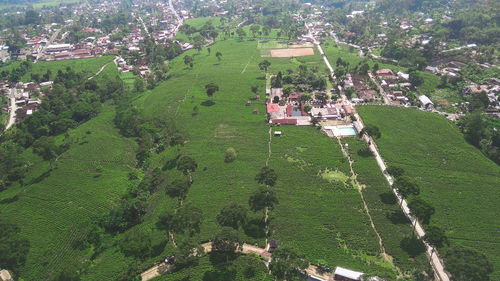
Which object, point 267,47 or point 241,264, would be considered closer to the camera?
point 241,264

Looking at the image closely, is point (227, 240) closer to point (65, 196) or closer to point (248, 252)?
point (248, 252)

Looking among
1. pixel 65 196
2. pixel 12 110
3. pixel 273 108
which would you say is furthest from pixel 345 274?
pixel 12 110

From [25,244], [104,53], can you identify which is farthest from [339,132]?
[104,53]

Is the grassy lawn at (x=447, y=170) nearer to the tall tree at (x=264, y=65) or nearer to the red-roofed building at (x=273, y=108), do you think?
the red-roofed building at (x=273, y=108)

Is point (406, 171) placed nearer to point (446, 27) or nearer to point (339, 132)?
point (339, 132)

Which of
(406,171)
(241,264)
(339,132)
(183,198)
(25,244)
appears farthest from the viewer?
(339,132)

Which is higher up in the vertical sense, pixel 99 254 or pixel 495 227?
pixel 495 227

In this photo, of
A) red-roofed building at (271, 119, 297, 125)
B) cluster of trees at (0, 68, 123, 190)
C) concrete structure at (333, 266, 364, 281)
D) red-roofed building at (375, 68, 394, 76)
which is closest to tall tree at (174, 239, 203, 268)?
concrete structure at (333, 266, 364, 281)

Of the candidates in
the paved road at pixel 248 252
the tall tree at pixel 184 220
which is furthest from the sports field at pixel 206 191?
the tall tree at pixel 184 220
